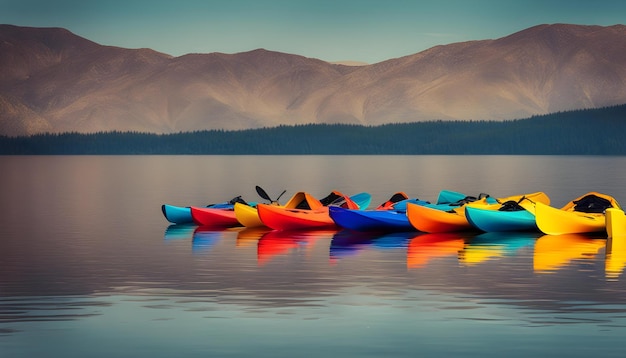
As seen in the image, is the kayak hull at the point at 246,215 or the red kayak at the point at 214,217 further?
the red kayak at the point at 214,217

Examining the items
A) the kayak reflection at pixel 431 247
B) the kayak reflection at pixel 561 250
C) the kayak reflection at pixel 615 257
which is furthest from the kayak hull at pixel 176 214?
the kayak reflection at pixel 615 257

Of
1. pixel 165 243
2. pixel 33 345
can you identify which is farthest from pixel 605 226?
pixel 33 345

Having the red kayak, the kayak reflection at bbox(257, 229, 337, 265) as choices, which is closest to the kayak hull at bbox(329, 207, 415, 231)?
the kayak reflection at bbox(257, 229, 337, 265)

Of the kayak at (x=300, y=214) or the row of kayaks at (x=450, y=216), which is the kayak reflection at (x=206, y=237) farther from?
the kayak at (x=300, y=214)

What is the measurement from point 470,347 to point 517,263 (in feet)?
39.7

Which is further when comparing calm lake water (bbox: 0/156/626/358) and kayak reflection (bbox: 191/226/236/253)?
kayak reflection (bbox: 191/226/236/253)

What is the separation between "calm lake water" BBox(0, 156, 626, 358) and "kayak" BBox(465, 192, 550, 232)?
511 mm

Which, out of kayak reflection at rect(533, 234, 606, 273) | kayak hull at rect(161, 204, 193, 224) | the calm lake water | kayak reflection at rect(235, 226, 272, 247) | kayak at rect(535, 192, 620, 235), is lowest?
the calm lake water

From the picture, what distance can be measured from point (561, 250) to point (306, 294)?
12.2 metres

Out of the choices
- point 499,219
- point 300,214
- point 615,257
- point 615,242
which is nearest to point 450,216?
point 499,219

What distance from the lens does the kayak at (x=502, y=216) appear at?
37.8 m

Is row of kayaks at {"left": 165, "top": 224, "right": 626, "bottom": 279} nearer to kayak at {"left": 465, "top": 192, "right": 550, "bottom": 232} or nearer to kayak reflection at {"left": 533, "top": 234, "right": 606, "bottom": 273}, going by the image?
kayak reflection at {"left": 533, "top": 234, "right": 606, "bottom": 273}

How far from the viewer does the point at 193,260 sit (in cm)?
2956

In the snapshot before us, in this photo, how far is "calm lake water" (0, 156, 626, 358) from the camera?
17.1 m
